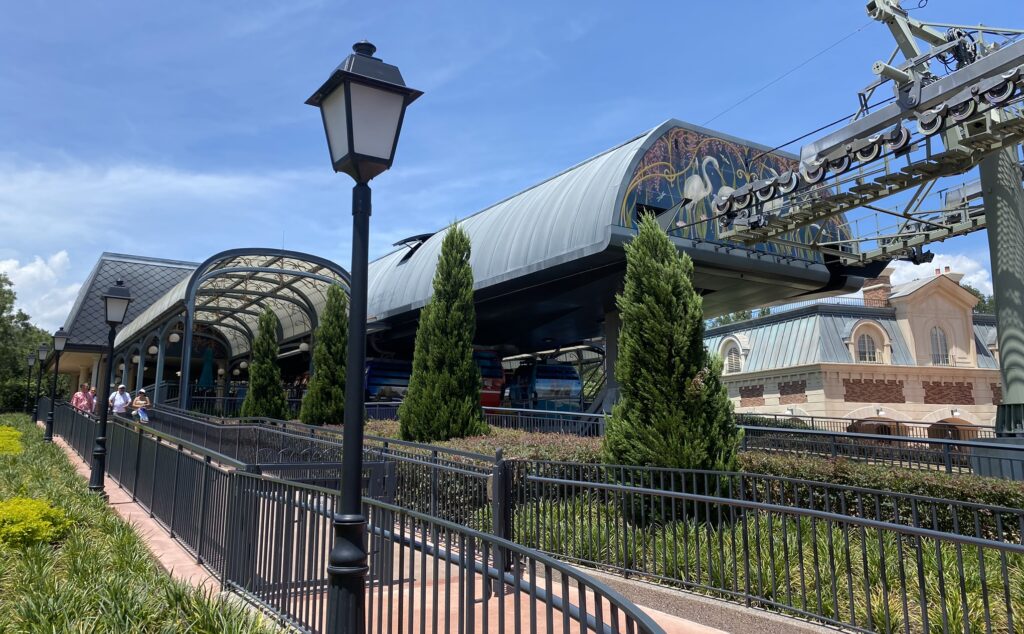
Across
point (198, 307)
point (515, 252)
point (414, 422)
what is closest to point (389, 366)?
point (198, 307)

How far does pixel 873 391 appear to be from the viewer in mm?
31844

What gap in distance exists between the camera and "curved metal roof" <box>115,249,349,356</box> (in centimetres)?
2147

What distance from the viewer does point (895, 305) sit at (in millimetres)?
34281

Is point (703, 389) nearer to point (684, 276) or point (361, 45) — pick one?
point (684, 276)

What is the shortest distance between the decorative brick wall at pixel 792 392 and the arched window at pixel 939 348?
717cm

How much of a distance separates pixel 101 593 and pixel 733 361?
118 feet

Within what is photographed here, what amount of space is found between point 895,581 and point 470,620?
4.56 meters

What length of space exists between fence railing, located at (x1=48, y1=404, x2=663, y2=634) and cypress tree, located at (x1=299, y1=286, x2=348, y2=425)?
1358 centimetres

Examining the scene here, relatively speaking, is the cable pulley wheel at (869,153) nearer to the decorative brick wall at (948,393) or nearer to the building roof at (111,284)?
the decorative brick wall at (948,393)

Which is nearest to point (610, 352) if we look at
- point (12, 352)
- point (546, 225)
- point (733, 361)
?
point (546, 225)

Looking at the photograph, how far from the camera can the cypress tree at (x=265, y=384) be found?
23438 millimetres

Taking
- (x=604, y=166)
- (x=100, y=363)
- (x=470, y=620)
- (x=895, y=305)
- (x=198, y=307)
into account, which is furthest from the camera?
(x=100, y=363)

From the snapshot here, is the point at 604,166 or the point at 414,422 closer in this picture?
the point at 414,422

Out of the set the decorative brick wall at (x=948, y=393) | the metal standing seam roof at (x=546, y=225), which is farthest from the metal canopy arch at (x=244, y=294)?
the decorative brick wall at (x=948, y=393)
